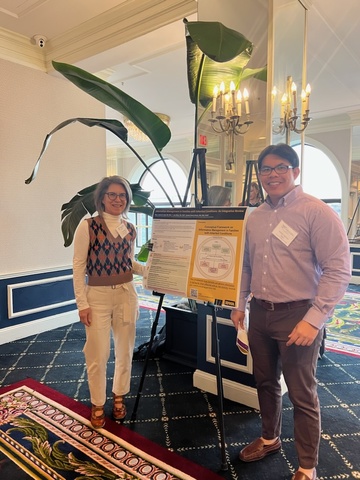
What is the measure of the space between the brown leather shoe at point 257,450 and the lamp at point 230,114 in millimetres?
1778

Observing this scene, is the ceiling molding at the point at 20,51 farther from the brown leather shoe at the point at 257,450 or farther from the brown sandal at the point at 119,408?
the brown leather shoe at the point at 257,450

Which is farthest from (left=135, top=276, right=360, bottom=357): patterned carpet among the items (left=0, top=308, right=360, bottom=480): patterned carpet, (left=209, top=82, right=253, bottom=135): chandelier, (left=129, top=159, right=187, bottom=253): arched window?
(left=129, top=159, right=187, bottom=253): arched window

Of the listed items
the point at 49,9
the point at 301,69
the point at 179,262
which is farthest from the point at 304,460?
the point at 49,9

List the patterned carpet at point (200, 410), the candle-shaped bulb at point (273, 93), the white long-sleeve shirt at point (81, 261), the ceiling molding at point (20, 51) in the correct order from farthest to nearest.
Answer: the ceiling molding at point (20, 51), the candle-shaped bulb at point (273, 93), the white long-sleeve shirt at point (81, 261), the patterned carpet at point (200, 410)

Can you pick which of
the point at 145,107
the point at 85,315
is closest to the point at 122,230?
the point at 85,315

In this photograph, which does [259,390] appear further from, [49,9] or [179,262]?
[49,9]

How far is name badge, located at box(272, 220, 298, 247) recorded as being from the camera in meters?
1.53

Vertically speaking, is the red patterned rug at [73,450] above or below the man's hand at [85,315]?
below

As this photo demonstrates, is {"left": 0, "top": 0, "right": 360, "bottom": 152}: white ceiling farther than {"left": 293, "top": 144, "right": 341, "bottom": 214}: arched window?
No

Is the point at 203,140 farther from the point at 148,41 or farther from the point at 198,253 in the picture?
the point at 148,41

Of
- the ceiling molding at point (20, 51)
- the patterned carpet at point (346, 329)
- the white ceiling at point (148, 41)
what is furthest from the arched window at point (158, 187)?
the ceiling molding at point (20, 51)

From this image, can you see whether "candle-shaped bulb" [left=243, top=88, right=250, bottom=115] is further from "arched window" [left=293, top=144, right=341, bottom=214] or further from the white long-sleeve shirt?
"arched window" [left=293, top=144, right=341, bottom=214]

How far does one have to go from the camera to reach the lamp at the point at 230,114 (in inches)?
91.8

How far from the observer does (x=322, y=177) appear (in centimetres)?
707
